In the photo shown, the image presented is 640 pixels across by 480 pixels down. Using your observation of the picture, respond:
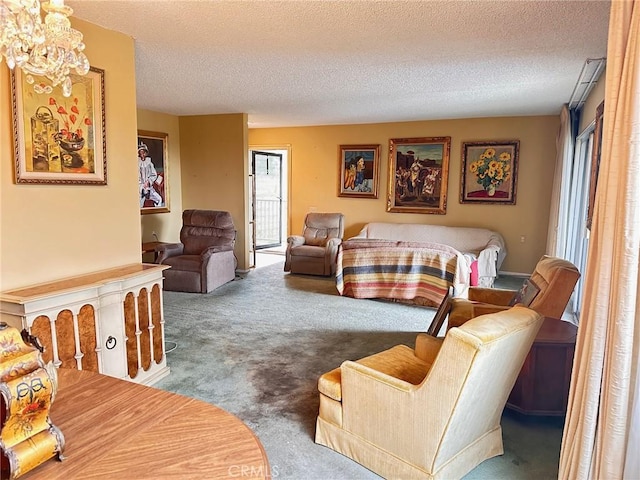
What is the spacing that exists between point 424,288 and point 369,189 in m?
3.10

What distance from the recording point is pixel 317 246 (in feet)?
23.0

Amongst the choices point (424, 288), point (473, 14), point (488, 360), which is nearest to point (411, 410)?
point (488, 360)

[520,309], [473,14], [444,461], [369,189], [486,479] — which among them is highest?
[473,14]

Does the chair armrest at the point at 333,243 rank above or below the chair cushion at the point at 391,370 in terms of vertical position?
above

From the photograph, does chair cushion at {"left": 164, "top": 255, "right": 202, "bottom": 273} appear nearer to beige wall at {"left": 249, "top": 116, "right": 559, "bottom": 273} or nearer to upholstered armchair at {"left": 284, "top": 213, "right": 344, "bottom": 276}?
upholstered armchair at {"left": 284, "top": 213, "right": 344, "bottom": 276}

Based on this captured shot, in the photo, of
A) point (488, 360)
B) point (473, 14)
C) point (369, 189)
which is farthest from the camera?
point (369, 189)

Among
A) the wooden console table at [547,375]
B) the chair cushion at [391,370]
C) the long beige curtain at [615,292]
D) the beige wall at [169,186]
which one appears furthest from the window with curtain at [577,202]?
the beige wall at [169,186]

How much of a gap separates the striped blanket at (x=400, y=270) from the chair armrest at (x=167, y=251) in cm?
236

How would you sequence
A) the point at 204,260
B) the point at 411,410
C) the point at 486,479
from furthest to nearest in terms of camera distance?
the point at 204,260, the point at 486,479, the point at 411,410

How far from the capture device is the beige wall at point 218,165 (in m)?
6.45

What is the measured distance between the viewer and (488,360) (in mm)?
1782

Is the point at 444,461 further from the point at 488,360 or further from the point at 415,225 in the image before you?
the point at 415,225

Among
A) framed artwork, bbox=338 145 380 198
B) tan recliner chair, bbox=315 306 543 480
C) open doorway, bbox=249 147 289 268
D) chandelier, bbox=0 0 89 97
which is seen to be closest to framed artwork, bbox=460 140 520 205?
framed artwork, bbox=338 145 380 198

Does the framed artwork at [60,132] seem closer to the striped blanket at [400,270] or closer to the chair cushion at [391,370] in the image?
the chair cushion at [391,370]
